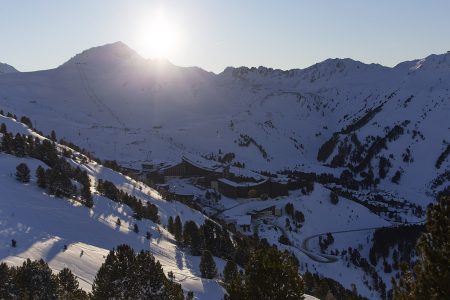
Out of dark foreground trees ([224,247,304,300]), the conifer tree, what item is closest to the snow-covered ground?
the conifer tree

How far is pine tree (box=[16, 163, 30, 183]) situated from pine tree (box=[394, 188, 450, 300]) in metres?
50.9

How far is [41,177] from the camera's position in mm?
55188

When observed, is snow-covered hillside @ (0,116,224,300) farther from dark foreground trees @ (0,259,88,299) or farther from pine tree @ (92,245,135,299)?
pine tree @ (92,245,135,299)

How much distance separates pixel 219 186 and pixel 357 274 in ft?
148

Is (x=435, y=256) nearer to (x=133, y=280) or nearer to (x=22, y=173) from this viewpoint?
(x=133, y=280)

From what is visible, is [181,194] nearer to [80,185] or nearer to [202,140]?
[80,185]

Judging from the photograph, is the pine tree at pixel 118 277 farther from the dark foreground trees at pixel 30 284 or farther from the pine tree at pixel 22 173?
the pine tree at pixel 22 173

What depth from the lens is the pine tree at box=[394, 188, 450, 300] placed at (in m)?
11.2

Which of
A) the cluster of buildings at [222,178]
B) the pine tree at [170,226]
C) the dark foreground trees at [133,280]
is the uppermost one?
the dark foreground trees at [133,280]

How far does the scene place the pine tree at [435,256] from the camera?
11172 mm

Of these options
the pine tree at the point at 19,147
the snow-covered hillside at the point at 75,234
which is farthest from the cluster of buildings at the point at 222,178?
the snow-covered hillside at the point at 75,234

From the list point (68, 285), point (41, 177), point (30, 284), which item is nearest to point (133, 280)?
point (30, 284)

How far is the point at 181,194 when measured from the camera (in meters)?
107

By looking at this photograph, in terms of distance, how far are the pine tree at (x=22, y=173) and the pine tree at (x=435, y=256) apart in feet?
167
